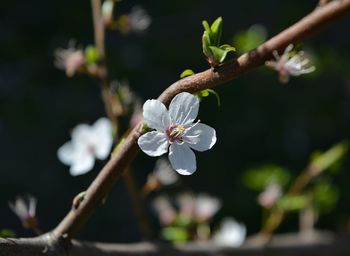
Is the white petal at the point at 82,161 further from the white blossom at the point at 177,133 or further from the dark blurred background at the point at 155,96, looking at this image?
the dark blurred background at the point at 155,96

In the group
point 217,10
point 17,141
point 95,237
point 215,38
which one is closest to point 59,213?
point 95,237

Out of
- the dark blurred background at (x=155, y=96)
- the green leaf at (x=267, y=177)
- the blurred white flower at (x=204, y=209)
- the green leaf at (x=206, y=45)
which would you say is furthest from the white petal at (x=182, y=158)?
the dark blurred background at (x=155, y=96)

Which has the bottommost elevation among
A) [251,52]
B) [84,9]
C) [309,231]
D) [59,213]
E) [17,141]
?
[309,231]

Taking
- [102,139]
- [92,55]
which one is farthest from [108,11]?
[102,139]

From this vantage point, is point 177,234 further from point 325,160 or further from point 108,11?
point 108,11

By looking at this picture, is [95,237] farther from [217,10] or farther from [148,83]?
[217,10]

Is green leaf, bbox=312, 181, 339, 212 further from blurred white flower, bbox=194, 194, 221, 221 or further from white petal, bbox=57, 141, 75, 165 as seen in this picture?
white petal, bbox=57, 141, 75, 165

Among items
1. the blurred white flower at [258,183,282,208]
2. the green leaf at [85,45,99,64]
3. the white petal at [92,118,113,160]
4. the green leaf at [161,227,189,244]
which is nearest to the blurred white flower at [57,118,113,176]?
the white petal at [92,118,113,160]

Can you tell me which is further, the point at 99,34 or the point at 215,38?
the point at 99,34
